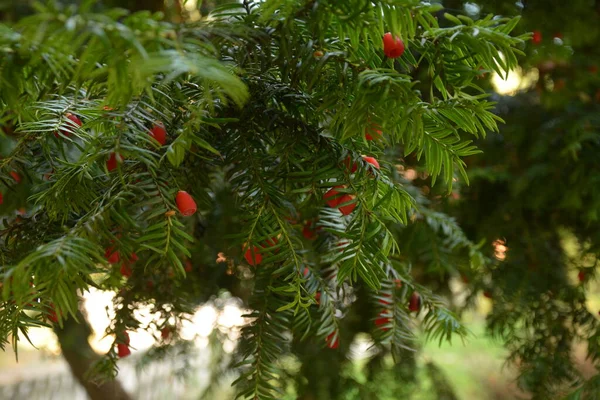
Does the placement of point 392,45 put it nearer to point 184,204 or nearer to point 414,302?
point 184,204

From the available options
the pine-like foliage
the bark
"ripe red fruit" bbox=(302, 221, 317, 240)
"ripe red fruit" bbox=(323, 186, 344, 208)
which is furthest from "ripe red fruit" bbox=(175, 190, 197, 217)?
the bark

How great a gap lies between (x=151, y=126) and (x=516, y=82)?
1.47 m

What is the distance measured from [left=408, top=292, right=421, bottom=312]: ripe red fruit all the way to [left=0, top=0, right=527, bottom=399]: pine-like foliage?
0.57 feet

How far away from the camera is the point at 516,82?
1659 millimetres

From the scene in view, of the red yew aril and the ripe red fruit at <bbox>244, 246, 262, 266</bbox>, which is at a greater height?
the ripe red fruit at <bbox>244, 246, 262, 266</bbox>

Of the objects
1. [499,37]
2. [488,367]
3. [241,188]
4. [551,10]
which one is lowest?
[488,367]

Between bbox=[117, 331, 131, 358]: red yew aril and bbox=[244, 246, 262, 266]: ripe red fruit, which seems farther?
bbox=[117, 331, 131, 358]: red yew aril

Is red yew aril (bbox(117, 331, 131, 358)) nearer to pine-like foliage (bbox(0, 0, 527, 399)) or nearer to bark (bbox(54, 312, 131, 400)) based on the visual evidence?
pine-like foliage (bbox(0, 0, 527, 399))

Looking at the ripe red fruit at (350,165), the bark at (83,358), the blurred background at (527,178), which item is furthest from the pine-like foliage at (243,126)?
the bark at (83,358)

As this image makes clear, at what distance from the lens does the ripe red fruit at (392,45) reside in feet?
1.37

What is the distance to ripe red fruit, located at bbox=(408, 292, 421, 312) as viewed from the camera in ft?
2.32

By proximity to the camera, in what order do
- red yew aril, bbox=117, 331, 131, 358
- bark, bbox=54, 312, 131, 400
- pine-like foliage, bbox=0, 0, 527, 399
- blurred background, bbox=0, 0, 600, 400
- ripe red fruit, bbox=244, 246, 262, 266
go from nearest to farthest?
pine-like foliage, bbox=0, 0, 527, 399, ripe red fruit, bbox=244, 246, 262, 266, red yew aril, bbox=117, 331, 131, 358, blurred background, bbox=0, 0, 600, 400, bark, bbox=54, 312, 131, 400

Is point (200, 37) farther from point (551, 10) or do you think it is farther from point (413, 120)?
point (551, 10)

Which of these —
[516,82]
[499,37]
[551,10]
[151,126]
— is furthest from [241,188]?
[516,82]
